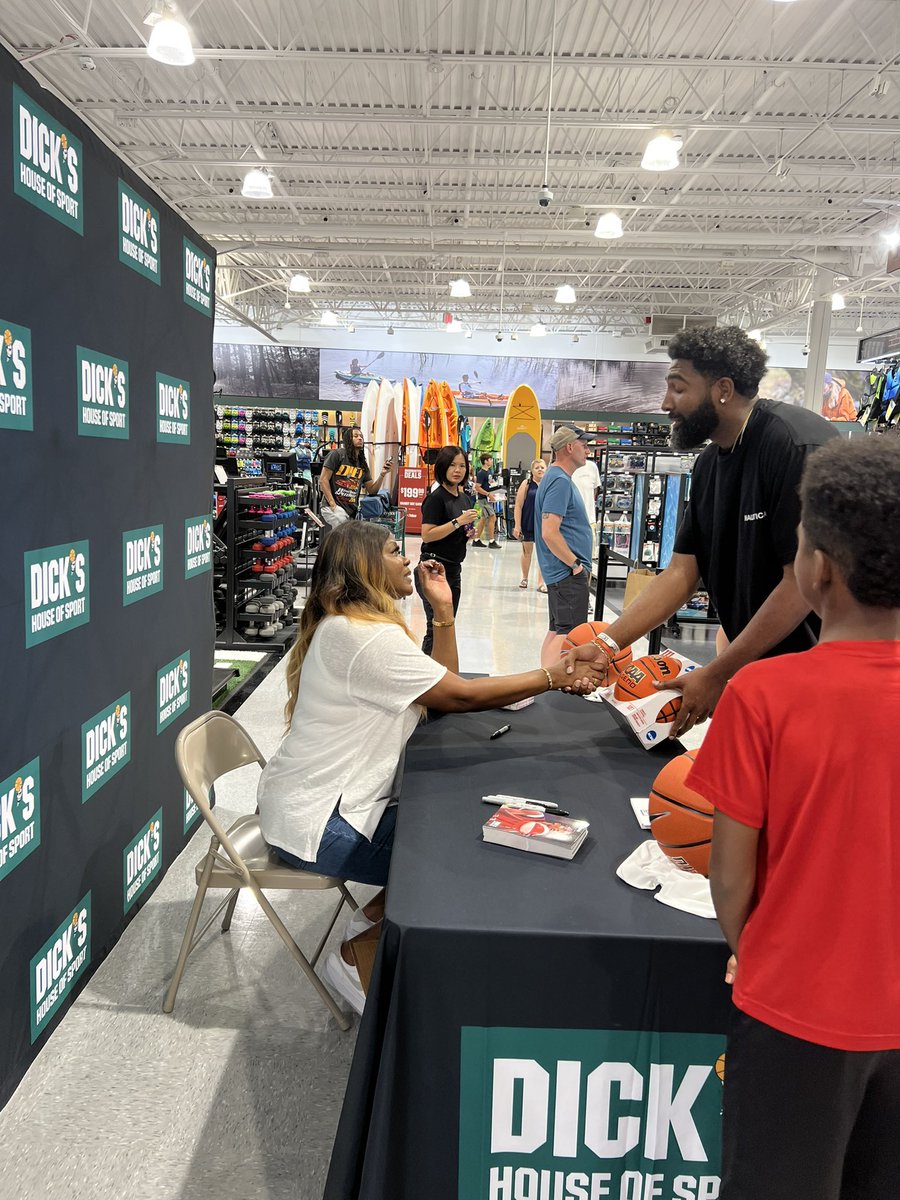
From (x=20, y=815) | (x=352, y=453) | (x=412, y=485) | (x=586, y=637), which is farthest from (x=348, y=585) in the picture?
(x=412, y=485)

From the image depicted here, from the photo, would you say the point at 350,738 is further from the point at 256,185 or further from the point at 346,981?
the point at 256,185

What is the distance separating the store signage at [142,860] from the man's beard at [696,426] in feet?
7.14

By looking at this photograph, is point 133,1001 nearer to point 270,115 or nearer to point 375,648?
point 375,648

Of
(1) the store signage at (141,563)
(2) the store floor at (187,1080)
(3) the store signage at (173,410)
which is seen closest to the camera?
(2) the store floor at (187,1080)

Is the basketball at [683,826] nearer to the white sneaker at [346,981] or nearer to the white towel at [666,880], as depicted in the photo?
the white towel at [666,880]

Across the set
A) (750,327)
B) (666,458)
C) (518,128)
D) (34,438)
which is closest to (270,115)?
(518,128)

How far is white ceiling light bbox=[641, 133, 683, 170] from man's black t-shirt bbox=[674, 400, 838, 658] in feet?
19.2

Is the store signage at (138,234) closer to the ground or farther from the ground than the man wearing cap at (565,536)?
farther from the ground

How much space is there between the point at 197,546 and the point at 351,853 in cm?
181

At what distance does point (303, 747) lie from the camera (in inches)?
87.3

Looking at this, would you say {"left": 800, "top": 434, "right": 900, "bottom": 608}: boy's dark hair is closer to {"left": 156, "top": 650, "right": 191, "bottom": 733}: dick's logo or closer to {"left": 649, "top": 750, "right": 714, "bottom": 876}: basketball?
{"left": 649, "top": 750, "right": 714, "bottom": 876}: basketball

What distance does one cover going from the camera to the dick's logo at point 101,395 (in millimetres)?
2303

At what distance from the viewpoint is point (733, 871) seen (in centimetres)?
105

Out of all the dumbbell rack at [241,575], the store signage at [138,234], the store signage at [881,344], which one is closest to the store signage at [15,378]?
the store signage at [138,234]
